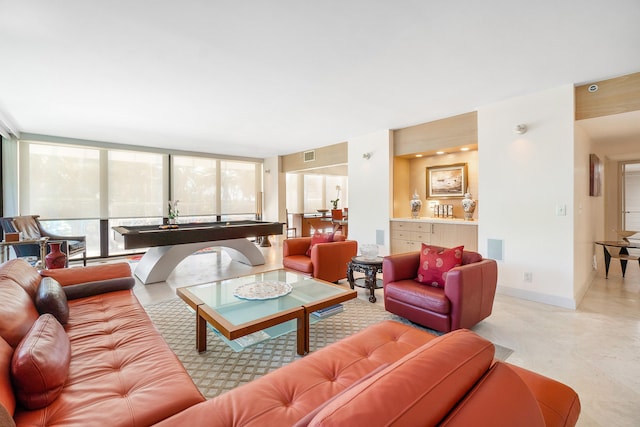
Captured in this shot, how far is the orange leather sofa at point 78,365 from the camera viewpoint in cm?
109

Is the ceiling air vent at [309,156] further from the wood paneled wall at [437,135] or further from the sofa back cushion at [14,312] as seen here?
the sofa back cushion at [14,312]

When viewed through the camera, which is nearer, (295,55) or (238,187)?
(295,55)

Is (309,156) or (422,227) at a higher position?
(309,156)

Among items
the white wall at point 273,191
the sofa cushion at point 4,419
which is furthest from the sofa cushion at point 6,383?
the white wall at point 273,191

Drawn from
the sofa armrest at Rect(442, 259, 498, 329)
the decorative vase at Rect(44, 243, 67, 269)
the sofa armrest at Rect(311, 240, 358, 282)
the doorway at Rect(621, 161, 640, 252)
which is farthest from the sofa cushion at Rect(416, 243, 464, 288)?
the doorway at Rect(621, 161, 640, 252)

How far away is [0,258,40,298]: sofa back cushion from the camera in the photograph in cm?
189

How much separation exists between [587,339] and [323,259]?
2.71 metres

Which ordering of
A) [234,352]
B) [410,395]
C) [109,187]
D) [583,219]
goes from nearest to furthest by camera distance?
[410,395], [234,352], [583,219], [109,187]

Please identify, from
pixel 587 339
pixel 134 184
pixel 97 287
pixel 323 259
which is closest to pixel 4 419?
pixel 97 287

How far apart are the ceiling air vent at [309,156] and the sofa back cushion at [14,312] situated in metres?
5.96

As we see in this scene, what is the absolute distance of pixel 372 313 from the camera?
317 centimetres

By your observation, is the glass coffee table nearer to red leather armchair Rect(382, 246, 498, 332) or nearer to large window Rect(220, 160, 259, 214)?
red leather armchair Rect(382, 246, 498, 332)

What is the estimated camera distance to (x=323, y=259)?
388cm

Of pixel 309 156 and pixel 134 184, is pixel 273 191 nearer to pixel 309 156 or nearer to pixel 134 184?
pixel 309 156
